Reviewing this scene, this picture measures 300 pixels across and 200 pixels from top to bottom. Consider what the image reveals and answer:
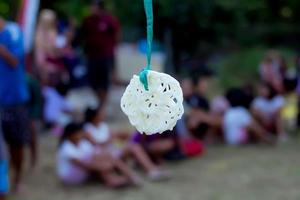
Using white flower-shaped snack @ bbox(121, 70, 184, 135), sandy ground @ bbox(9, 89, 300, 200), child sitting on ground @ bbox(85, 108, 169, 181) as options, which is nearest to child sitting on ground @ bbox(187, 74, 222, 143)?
sandy ground @ bbox(9, 89, 300, 200)

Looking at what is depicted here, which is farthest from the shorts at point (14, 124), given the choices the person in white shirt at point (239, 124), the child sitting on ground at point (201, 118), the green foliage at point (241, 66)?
the green foliage at point (241, 66)

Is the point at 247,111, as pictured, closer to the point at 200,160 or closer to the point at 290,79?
the point at 200,160

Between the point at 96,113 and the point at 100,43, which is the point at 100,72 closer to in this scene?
the point at 100,43

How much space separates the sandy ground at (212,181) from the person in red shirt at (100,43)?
1.06 meters

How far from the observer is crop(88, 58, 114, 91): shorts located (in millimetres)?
5703

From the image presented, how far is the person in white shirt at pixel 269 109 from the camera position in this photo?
5199mm

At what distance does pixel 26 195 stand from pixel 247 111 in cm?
214

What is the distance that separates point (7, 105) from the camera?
3570 millimetres

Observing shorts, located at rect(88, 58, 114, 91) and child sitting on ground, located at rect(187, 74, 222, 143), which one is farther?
shorts, located at rect(88, 58, 114, 91)

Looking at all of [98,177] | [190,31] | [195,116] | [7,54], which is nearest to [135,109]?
[7,54]

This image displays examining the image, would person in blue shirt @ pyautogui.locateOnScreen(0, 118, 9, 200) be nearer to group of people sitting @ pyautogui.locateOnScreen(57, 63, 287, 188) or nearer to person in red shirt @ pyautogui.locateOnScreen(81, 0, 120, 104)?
group of people sitting @ pyautogui.locateOnScreen(57, 63, 287, 188)

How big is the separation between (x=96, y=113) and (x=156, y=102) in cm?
277

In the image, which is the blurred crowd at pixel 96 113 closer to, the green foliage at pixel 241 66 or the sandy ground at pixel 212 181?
the sandy ground at pixel 212 181

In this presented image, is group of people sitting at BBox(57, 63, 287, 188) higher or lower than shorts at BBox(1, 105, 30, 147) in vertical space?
lower
